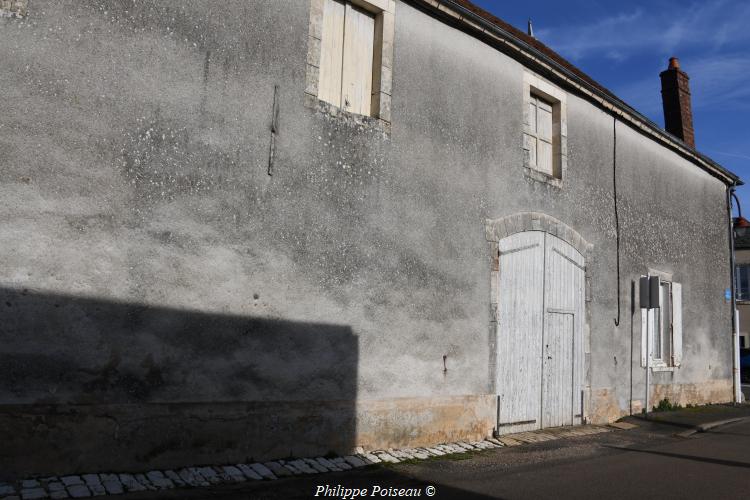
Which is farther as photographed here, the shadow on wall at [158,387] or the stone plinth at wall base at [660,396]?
the stone plinth at wall base at [660,396]

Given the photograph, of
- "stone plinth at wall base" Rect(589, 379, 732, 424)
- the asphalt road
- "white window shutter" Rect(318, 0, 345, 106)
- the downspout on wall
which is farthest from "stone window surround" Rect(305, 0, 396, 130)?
the downspout on wall

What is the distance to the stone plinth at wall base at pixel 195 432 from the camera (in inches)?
172

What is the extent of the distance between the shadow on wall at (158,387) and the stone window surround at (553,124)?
3.93 m

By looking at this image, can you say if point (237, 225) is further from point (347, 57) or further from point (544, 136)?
point (544, 136)

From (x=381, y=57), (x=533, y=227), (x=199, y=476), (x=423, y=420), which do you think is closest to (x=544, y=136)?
(x=533, y=227)

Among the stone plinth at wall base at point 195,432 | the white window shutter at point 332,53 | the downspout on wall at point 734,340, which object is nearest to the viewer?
the stone plinth at wall base at point 195,432

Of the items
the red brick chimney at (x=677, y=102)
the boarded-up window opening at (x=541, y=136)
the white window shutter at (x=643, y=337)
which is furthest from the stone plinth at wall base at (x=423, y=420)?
the red brick chimney at (x=677, y=102)

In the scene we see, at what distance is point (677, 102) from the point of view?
13305 mm

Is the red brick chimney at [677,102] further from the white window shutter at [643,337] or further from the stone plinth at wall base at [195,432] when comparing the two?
the stone plinth at wall base at [195,432]

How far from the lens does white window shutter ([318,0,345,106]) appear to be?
6.40 m

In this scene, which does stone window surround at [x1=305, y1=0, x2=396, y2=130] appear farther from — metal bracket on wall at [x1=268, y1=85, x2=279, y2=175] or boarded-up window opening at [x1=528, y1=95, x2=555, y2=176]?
boarded-up window opening at [x1=528, y1=95, x2=555, y2=176]

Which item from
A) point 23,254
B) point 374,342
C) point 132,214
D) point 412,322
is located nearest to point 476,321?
point 412,322

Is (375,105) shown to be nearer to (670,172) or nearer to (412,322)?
(412,322)

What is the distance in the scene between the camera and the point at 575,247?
8961 millimetres
